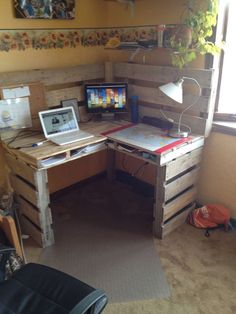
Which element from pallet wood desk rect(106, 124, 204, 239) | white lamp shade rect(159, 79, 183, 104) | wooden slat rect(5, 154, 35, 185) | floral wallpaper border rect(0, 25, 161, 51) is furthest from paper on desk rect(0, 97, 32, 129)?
white lamp shade rect(159, 79, 183, 104)

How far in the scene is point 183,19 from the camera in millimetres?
2312

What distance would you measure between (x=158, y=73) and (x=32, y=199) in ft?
4.81

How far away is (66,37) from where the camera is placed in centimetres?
265

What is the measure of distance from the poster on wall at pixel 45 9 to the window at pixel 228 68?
4.07ft

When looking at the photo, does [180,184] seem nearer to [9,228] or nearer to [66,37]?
[9,228]

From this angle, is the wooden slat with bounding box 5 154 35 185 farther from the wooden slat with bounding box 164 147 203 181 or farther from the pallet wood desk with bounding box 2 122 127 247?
the wooden slat with bounding box 164 147 203 181

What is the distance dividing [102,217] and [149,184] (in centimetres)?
65

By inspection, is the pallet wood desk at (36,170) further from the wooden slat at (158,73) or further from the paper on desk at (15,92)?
the wooden slat at (158,73)

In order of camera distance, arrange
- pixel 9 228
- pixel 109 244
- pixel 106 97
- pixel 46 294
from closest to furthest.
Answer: pixel 46 294
pixel 9 228
pixel 109 244
pixel 106 97

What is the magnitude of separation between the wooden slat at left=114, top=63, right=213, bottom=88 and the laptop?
27.6 inches

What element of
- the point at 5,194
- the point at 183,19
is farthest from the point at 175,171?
the point at 5,194

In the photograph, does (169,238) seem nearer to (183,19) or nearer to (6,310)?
(6,310)

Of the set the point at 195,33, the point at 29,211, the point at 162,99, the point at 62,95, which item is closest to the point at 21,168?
the point at 29,211

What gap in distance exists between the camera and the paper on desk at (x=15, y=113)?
2.30 m
